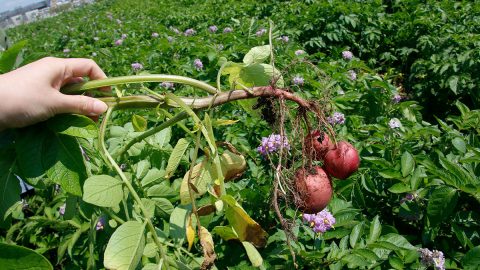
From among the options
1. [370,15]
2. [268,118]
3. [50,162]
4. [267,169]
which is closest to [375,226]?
[267,169]

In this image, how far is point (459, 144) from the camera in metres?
1.65

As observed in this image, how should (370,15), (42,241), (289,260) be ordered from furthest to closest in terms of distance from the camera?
(370,15) < (42,241) < (289,260)

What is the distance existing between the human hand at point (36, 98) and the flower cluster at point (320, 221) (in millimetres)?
820

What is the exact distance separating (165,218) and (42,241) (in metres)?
1.25

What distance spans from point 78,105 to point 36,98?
0.08 metres

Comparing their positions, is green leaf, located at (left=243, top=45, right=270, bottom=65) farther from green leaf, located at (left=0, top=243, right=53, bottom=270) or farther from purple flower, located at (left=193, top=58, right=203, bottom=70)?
purple flower, located at (left=193, top=58, right=203, bottom=70)

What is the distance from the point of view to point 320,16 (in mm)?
4883

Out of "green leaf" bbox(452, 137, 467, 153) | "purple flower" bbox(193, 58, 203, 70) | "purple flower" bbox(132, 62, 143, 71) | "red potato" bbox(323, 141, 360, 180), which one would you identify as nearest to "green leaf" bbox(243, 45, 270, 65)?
"red potato" bbox(323, 141, 360, 180)

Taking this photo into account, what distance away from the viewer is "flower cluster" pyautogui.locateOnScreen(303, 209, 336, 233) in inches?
54.1

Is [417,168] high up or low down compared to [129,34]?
up

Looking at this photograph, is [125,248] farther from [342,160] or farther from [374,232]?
[374,232]

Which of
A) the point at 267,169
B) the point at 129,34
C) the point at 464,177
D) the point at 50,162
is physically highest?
the point at 50,162

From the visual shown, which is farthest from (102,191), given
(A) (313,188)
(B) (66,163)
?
(A) (313,188)

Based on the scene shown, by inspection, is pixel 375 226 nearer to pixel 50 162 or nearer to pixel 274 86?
pixel 274 86
